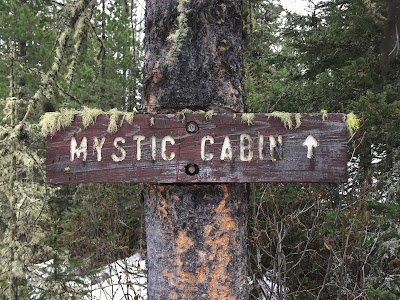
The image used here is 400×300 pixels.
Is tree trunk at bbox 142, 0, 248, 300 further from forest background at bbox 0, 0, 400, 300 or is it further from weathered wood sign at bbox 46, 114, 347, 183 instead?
forest background at bbox 0, 0, 400, 300

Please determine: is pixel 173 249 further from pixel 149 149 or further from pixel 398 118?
pixel 398 118

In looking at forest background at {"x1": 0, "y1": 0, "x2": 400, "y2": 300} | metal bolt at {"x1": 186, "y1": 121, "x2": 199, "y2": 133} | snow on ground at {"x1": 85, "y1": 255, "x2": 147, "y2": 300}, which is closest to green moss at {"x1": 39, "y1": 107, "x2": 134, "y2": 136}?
metal bolt at {"x1": 186, "y1": 121, "x2": 199, "y2": 133}

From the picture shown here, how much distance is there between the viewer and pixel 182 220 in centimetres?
171

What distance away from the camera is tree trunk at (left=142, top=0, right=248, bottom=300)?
170 cm

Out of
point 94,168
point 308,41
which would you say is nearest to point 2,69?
point 308,41

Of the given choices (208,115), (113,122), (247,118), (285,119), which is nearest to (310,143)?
(285,119)

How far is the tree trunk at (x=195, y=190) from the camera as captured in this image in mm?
1703

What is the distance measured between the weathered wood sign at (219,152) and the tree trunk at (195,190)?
121 millimetres

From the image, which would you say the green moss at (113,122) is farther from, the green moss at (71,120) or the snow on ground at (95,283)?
the snow on ground at (95,283)

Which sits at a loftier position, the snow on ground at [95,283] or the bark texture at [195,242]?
the bark texture at [195,242]

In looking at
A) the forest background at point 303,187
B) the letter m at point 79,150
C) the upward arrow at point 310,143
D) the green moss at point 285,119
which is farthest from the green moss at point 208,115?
the forest background at point 303,187

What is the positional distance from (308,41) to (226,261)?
4442 mm

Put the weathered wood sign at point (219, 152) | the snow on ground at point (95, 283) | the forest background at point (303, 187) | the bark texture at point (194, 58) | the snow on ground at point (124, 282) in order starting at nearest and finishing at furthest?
the weathered wood sign at point (219, 152), the bark texture at point (194, 58), the forest background at point (303, 187), the snow on ground at point (124, 282), the snow on ground at point (95, 283)

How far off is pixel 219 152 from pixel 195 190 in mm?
192
